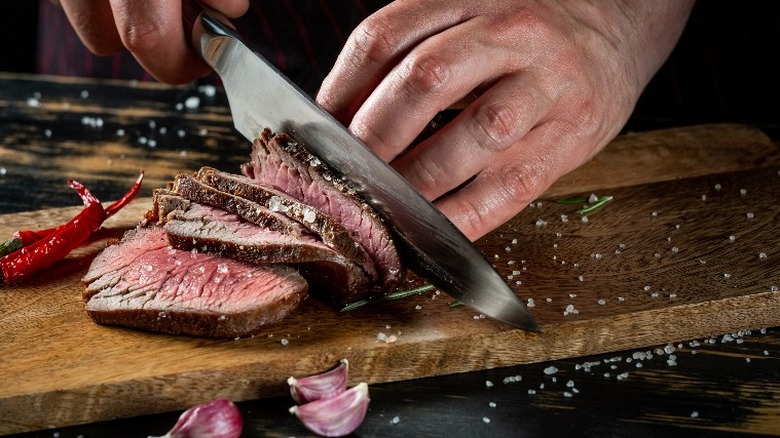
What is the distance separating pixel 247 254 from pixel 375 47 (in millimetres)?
633

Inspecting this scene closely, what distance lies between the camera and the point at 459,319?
8.14ft

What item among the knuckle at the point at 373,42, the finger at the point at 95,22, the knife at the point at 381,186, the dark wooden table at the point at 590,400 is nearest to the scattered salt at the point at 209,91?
the finger at the point at 95,22

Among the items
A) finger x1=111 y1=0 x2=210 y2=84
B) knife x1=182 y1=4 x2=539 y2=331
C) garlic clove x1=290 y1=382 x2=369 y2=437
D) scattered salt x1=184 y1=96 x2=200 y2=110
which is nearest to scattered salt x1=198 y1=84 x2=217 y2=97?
scattered salt x1=184 y1=96 x2=200 y2=110

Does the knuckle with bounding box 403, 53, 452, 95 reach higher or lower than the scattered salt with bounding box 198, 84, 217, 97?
lower

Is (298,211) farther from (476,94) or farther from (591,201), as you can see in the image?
(591,201)

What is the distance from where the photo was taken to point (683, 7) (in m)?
3.47

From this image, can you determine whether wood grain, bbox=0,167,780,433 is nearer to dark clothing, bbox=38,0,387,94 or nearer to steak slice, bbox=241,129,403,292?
steak slice, bbox=241,129,403,292

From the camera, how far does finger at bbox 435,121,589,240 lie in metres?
2.60

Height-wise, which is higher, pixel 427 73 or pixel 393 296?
pixel 427 73

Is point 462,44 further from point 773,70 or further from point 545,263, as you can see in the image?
point 773,70

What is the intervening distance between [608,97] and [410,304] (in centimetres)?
93

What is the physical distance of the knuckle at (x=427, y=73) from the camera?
2430 millimetres

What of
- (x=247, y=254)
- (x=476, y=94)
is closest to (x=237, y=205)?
(x=247, y=254)

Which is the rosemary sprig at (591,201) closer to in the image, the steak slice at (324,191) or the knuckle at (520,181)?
the knuckle at (520,181)
